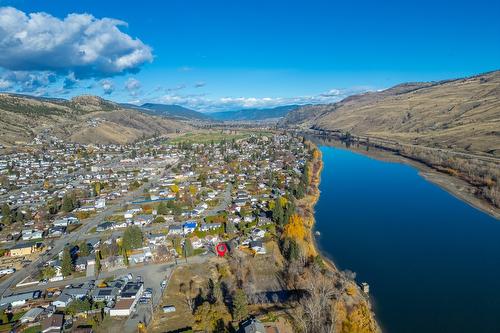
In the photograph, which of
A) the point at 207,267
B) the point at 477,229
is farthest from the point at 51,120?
the point at 477,229

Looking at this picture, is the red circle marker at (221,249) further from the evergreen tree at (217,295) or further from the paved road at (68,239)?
the paved road at (68,239)

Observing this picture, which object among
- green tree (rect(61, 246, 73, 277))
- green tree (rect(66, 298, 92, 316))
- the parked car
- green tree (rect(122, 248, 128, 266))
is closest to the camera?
green tree (rect(66, 298, 92, 316))

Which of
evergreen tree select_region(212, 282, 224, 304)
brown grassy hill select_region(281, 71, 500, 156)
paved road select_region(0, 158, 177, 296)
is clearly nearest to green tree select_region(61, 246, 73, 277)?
paved road select_region(0, 158, 177, 296)

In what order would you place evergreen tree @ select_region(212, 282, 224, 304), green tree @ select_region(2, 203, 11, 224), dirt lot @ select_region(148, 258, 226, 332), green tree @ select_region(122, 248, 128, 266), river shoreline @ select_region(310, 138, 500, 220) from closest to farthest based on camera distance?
dirt lot @ select_region(148, 258, 226, 332) < evergreen tree @ select_region(212, 282, 224, 304) < green tree @ select_region(122, 248, 128, 266) < green tree @ select_region(2, 203, 11, 224) < river shoreline @ select_region(310, 138, 500, 220)

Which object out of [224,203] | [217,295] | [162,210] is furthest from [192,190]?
[217,295]

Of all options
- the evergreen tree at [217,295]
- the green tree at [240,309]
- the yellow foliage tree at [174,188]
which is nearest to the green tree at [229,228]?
the evergreen tree at [217,295]

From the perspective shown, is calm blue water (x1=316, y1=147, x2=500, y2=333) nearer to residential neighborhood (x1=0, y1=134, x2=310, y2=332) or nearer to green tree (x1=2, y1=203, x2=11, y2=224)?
residential neighborhood (x1=0, y1=134, x2=310, y2=332)

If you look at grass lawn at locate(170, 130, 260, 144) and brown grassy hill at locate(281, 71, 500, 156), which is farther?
grass lawn at locate(170, 130, 260, 144)
